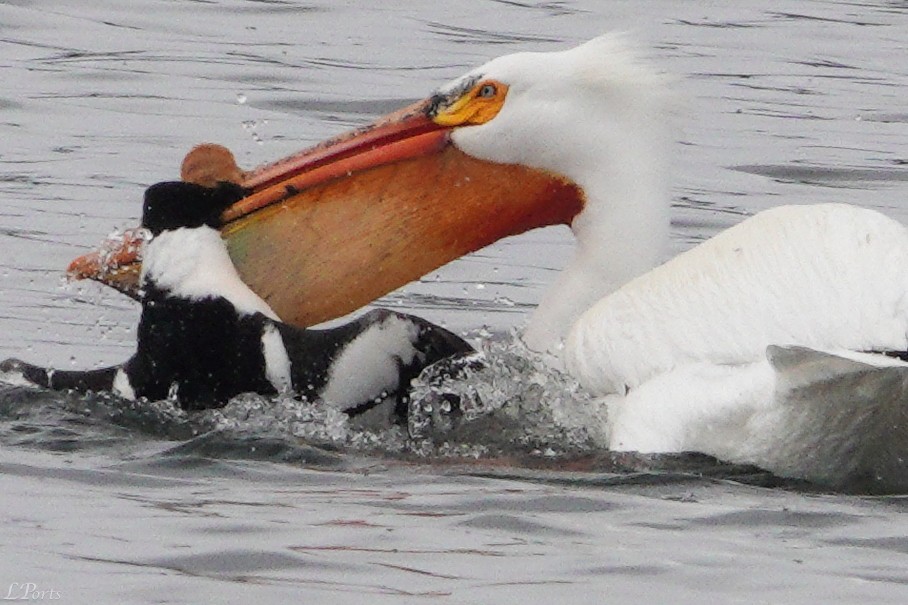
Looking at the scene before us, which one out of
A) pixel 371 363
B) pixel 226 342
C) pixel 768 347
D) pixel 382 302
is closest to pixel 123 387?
pixel 226 342

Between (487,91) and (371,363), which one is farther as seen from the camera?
(487,91)

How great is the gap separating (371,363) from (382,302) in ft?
7.77

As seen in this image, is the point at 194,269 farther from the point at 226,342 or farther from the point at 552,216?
the point at 552,216

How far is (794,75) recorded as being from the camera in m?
12.0

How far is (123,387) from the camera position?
19.0ft

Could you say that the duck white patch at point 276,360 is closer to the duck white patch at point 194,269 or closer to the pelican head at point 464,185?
the duck white patch at point 194,269

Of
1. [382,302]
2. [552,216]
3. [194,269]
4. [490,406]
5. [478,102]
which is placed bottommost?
[382,302]

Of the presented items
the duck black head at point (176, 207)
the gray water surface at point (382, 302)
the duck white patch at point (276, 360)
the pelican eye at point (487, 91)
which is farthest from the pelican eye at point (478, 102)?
the duck white patch at point (276, 360)

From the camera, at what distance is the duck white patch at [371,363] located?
5.62 m

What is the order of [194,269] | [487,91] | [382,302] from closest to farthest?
[194,269] < [487,91] < [382,302]

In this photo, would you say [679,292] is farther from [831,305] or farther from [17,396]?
[17,396]

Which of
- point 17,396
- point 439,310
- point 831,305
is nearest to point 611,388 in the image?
point 831,305

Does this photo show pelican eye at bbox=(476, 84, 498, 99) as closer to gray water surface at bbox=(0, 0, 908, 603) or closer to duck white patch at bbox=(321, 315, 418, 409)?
gray water surface at bbox=(0, 0, 908, 603)

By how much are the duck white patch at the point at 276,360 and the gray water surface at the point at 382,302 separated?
0.07 m
